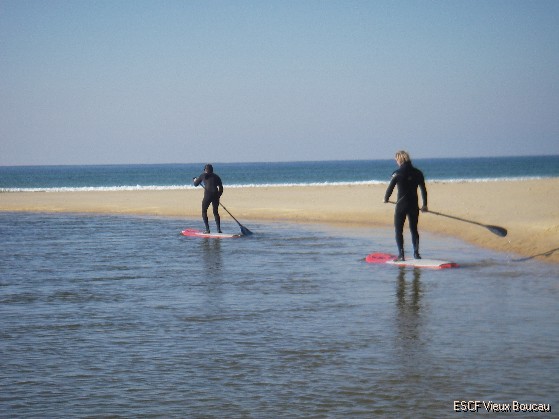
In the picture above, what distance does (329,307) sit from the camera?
9.91 meters

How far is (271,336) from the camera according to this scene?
8.18m

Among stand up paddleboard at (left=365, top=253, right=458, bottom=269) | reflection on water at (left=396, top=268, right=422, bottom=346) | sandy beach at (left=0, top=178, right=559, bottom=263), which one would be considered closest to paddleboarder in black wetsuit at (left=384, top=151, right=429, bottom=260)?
stand up paddleboard at (left=365, top=253, right=458, bottom=269)

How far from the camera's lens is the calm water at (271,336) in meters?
6.00

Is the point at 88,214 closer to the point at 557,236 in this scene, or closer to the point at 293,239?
the point at 293,239

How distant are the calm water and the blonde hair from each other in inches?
78.8

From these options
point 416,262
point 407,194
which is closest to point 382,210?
point 407,194

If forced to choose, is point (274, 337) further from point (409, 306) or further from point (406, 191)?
point (406, 191)

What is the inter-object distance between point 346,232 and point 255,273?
860cm

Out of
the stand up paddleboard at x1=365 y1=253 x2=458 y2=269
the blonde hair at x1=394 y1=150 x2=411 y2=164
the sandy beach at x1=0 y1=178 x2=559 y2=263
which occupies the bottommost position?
the stand up paddleboard at x1=365 y1=253 x2=458 y2=269

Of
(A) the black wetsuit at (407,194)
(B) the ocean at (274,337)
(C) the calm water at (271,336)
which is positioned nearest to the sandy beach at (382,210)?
(B) the ocean at (274,337)

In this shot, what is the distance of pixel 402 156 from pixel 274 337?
21.6 ft

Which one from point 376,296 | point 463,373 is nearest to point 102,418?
point 463,373

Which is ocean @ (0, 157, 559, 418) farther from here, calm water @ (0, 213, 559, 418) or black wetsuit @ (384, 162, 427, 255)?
black wetsuit @ (384, 162, 427, 255)

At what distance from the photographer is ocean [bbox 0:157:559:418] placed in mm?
5957
